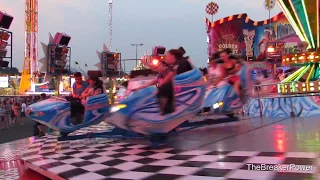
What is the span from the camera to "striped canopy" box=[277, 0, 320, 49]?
12117 mm

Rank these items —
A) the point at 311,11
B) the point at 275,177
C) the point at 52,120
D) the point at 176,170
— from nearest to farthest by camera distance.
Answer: the point at 275,177, the point at 176,170, the point at 52,120, the point at 311,11

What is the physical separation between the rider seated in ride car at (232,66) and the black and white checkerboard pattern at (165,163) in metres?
2.63

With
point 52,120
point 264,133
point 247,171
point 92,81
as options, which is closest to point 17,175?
point 52,120

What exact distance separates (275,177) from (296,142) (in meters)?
1.50

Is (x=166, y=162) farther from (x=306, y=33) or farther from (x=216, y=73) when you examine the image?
(x=306, y=33)

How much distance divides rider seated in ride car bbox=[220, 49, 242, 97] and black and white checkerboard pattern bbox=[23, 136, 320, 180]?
2634 millimetres

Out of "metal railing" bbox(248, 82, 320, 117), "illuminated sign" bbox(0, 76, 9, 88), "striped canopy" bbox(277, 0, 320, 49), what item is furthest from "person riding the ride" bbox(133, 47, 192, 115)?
"illuminated sign" bbox(0, 76, 9, 88)

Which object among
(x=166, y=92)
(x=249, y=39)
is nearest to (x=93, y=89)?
(x=166, y=92)

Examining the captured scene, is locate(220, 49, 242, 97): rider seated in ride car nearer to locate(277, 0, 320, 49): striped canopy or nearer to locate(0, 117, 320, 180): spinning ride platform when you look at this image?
locate(0, 117, 320, 180): spinning ride platform

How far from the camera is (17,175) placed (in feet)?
13.9

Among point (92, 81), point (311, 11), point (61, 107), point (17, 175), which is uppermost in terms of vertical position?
point (311, 11)

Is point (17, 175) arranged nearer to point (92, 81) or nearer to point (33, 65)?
point (92, 81)

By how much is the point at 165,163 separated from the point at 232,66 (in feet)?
11.4

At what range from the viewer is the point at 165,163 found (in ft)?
11.4
